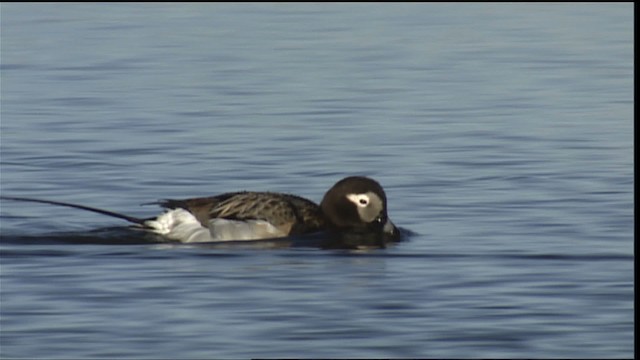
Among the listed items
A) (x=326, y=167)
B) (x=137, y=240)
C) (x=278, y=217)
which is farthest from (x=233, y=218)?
(x=326, y=167)

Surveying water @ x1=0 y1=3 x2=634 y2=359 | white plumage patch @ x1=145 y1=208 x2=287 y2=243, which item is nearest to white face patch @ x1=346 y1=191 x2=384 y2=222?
water @ x1=0 y1=3 x2=634 y2=359

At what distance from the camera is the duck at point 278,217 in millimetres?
15781

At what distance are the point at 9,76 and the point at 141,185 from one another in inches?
288

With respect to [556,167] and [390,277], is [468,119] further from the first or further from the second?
[390,277]

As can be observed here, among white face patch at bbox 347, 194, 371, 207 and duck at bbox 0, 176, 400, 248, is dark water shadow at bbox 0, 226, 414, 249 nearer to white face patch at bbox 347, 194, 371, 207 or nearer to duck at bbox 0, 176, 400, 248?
duck at bbox 0, 176, 400, 248

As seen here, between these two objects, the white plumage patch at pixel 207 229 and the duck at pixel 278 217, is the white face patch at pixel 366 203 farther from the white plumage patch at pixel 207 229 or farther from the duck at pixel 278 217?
the white plumage patch at pixel 207 229

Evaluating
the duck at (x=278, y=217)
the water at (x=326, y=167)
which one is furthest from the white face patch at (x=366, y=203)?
the water at (x=326, y=167)

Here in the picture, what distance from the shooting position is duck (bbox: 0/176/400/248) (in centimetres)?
1578

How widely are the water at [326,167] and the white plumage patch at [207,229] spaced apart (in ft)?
0.93

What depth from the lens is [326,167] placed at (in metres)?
19.0

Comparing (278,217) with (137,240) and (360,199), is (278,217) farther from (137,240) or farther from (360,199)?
(137,240)

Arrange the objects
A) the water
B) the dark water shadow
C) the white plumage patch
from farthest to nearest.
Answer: the white plumage patch
the dark water shadow
the water

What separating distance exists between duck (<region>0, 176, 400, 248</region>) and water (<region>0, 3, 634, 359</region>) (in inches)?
12.0

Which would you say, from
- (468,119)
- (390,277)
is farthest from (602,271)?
(468,119)
